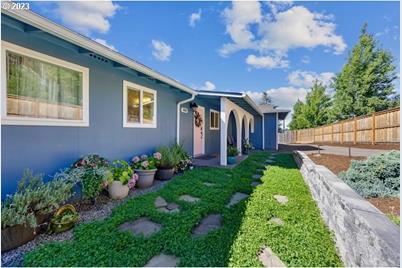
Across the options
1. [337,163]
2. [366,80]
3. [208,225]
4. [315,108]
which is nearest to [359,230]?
[208,225]

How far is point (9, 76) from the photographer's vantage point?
3.02 m

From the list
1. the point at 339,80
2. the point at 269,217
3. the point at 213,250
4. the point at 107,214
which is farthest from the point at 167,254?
the point at 339,80

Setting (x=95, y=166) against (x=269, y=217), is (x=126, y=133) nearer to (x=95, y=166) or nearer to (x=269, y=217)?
(x=95, y=166)

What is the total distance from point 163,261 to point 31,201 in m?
1.85

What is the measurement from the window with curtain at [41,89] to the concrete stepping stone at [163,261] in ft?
9.41

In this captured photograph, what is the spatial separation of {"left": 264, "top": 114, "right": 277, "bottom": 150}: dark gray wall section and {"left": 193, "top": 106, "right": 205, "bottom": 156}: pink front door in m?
8.26

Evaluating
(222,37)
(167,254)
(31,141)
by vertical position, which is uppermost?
(222,37)

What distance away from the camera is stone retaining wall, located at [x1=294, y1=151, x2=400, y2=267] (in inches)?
60.2

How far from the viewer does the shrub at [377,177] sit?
12.5 feet

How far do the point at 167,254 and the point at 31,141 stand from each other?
2.73 m

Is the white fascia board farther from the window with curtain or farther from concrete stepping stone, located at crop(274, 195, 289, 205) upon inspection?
concrete stepping stone, located at crop(274, 195, 289, 205)

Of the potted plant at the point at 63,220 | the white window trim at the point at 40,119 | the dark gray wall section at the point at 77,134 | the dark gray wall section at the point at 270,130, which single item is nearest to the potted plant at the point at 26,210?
the potted plant at the point at 63,220

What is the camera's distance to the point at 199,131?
32.0 ft

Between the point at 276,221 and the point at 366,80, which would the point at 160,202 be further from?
the point at 366,80
